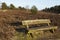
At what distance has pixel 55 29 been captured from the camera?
1702cm

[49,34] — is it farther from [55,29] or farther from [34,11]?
[34,11]

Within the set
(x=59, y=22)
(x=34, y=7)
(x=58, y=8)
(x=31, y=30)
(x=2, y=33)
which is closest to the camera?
(x=2, y=33)

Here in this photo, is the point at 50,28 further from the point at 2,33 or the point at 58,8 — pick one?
the point at 58,8

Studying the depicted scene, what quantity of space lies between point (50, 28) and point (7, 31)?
3656 millimetres

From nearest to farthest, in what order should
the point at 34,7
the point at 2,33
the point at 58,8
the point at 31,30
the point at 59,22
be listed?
the point at 2,33
the point at 31,30
the point at 59,22
the point at 34,7
the point at 58,8

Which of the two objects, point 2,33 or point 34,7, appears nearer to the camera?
point 2,33

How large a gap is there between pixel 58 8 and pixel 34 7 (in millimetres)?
10730

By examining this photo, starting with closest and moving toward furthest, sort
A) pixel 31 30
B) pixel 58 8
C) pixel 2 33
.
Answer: pixel 2 33 → pixel 31 30 → pixel 58 8

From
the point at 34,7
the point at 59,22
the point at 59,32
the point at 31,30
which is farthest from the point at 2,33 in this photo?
the point at 34,7

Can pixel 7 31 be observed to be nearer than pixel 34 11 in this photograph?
Yes

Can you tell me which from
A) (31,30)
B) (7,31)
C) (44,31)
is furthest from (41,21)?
(7,31)

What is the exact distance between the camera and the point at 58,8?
113ft

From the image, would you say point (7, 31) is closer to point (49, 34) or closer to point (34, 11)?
point (49, 34)

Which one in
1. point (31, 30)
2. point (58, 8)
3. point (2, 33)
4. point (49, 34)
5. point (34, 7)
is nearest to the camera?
point (2, 33)
